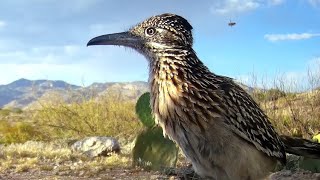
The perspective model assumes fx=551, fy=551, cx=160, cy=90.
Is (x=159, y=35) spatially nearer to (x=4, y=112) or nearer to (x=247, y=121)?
(x=247, y=121)

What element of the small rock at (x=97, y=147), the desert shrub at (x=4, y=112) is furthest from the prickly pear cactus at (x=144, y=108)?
the desert shrub at (x=4, y=112)

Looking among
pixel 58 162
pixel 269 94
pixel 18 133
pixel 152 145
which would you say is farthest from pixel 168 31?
pixel 18 133

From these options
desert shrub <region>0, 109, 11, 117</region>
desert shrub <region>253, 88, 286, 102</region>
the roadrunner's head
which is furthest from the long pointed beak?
desert shrub <region>0, 109, 11, 117</region>

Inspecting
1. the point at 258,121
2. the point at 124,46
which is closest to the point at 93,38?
the point at 124,46

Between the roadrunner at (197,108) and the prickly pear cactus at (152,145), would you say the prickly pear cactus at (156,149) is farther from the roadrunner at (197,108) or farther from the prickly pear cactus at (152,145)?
the roadrunner at (197,108)

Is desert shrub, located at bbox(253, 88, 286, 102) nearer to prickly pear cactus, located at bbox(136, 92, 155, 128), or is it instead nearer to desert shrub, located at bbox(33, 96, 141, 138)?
desert shrub, located at bbox(33, 96, 141, 138)

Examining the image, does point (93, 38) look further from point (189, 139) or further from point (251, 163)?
point (251, 163)

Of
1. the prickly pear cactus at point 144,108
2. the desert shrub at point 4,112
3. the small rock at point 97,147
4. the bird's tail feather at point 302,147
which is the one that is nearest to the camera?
the bird's tail feather at point 302,147
